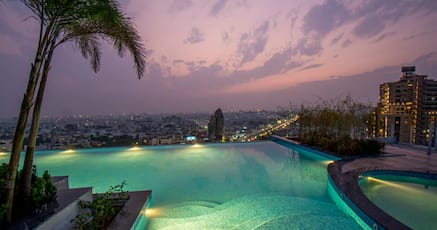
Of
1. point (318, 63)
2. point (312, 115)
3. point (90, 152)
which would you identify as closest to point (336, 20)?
point (318, 63)

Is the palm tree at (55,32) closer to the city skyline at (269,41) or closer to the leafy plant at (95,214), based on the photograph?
the leafy plant at (95,214)

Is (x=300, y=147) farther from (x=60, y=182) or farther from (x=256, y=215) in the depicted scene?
(x=60, y=182)

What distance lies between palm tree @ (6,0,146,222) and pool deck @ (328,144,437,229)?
12.8ft

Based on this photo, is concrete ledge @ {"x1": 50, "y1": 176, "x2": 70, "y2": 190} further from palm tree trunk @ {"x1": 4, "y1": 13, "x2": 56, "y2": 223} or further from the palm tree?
palm tree trunk @ {"x1": 4, "y1": 13, "x2": 56, "y2": 223}

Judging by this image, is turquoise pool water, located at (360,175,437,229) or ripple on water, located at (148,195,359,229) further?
turquoise pool water, located at (360,175,437,229)

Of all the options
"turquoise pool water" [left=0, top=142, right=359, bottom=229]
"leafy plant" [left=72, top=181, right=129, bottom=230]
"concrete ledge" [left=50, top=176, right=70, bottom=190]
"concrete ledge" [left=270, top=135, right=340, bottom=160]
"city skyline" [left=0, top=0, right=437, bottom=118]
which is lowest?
"turquoise pool water" [left=0, top=142, right=359, bottom=229]

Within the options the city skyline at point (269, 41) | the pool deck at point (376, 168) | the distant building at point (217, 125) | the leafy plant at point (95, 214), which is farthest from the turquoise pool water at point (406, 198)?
the distant building at point (217, 125)

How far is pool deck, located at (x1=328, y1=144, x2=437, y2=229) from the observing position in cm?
260

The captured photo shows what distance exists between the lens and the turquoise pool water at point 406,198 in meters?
3.03

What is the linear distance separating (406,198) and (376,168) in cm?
115

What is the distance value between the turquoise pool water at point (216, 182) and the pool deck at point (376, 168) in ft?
1.11

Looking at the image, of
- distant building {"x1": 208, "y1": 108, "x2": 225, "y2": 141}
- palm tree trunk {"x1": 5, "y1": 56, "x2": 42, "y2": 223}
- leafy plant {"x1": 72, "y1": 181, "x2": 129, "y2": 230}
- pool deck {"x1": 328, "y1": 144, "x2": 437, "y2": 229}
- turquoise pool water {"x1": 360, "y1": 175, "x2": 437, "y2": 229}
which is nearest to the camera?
palm tree trunk {"x1": 5, "y1": 56, "x2": 42, "y2": 223}

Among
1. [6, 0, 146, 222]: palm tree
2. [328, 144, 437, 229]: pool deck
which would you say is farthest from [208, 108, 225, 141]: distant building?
[6, 0, 146, 222]: palm tree

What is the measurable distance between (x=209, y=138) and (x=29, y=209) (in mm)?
8741
